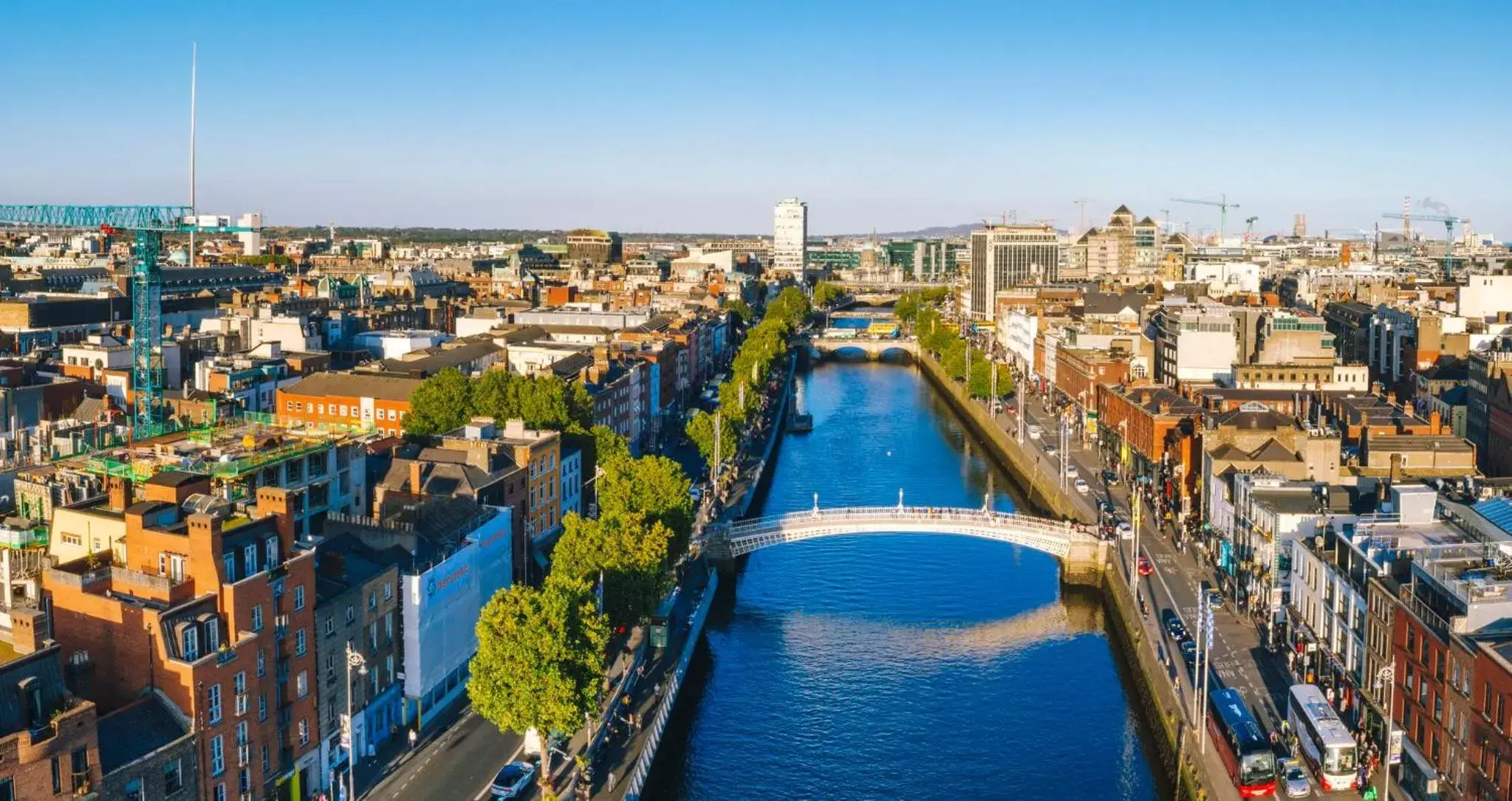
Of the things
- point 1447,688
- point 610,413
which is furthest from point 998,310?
point 1447,688

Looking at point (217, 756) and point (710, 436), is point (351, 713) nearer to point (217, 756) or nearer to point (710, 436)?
point (217, 756)

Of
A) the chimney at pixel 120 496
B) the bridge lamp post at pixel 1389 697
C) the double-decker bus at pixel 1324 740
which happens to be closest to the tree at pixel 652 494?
the chimney at pixel 120 496

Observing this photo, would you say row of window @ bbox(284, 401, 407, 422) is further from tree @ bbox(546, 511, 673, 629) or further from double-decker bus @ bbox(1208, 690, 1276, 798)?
double-decker bus @ bbox(1208, 690, 1276, 798)

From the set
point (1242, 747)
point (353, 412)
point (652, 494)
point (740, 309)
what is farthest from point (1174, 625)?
point (740, 309)

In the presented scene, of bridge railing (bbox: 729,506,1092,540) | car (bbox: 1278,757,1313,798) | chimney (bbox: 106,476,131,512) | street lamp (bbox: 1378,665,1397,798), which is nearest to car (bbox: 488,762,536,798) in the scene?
chimney (bbox: 106,476,131,512)

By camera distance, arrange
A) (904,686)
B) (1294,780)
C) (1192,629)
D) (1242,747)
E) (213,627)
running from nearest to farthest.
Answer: (213,627) → (1294,780) → (1242,747) → (904,686) → (1192,629)

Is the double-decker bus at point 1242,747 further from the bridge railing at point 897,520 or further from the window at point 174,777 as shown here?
the window at point 174,777

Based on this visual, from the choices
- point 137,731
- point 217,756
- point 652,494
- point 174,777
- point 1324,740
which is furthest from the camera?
point 652,494

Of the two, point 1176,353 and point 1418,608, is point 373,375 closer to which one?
point 1176,353
